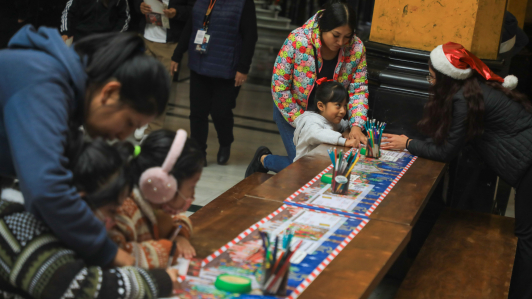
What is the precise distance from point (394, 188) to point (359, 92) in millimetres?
1327

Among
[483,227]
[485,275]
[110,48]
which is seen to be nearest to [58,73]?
[110,48]

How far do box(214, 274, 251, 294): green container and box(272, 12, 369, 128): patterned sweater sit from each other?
2367 mm

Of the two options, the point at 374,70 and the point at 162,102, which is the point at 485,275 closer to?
the point at 374,70

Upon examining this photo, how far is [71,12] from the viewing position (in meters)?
5.21

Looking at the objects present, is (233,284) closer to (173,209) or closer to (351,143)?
(173,209)

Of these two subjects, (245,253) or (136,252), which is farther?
(245,253)

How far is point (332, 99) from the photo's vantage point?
355 cm

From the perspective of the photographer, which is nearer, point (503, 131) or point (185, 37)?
point (503, 131)

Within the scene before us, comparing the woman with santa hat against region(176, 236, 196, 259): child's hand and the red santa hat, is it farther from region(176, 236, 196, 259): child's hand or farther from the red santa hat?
region(176, 236, 196, 259): child's hand

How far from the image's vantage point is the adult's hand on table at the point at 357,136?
133 inches

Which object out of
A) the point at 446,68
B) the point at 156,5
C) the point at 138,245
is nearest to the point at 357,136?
the point at 446,68

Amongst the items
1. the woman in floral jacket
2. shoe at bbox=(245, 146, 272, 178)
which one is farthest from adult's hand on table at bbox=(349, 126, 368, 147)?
shoe at bbox=(245, 146, 272, 178)

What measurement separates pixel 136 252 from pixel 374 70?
9.51ft

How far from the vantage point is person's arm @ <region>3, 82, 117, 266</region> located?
1.21m
